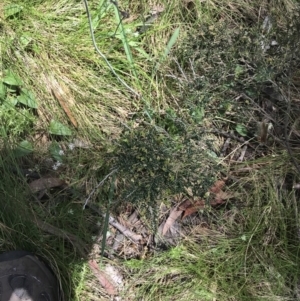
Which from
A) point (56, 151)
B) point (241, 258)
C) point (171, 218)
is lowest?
point (241, 258)

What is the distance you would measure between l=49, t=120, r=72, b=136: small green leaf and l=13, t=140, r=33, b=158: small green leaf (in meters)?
0.09

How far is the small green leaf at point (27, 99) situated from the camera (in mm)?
1630

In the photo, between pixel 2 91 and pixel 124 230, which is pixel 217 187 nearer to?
pixel 124 230

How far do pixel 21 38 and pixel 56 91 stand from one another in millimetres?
239

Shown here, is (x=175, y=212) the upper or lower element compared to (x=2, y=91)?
lower

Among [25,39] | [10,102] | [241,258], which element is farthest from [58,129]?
[241,258]

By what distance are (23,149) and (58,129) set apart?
0.14 meters

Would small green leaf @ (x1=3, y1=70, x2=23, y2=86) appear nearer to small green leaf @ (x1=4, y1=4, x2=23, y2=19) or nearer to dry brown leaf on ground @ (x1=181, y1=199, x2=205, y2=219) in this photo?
small green leaf @ (x1=4, y1=4, x2=23, y2=19)

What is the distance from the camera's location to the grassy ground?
1558 millimetres

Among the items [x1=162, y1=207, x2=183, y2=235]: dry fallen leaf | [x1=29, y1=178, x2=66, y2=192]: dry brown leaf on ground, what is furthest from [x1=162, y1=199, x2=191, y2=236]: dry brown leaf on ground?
[x1=29, y1=178, x2=66, y2=192]: dry brown leaf on ground

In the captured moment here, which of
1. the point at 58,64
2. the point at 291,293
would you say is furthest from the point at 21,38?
the point at 291,293

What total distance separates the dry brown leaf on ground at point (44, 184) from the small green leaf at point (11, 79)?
14.2 inches

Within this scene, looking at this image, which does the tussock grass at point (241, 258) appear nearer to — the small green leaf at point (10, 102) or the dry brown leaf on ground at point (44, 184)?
the dry brown leaf on ground at point (44, 184)

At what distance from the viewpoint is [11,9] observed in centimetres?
166
